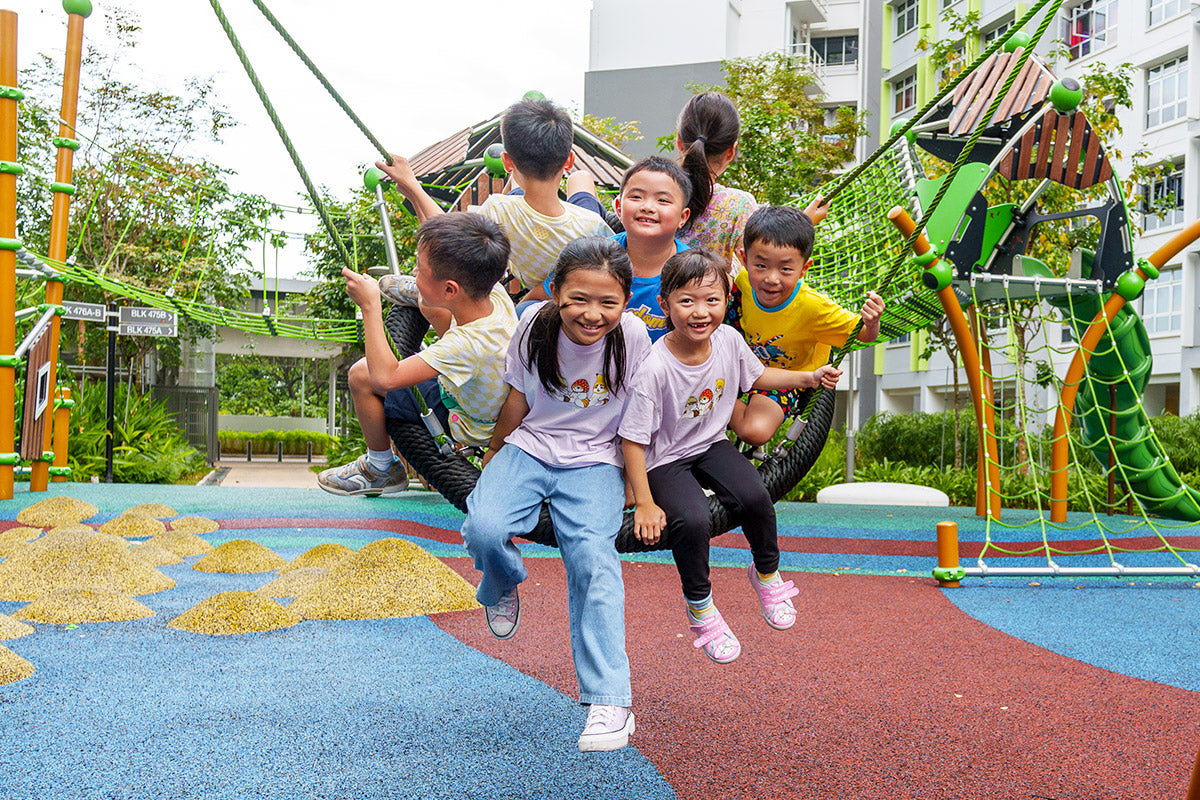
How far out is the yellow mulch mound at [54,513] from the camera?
25.0 feet

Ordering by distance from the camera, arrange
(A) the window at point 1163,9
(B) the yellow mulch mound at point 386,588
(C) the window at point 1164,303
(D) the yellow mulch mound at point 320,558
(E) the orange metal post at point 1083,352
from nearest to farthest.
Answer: (B) the yellow mulch mound at point 386,588
(D) the yellow mulch mound at point 320,558
(E) the orange metal post at point 1083,352
(A) the window at point 1163,9
(C) the window at point 1164,303

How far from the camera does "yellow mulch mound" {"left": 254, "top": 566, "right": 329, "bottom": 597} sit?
5646 mm

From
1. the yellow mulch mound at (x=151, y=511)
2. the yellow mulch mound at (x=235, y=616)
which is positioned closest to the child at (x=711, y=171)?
the yellow mulch mound at (x=235, y=616)

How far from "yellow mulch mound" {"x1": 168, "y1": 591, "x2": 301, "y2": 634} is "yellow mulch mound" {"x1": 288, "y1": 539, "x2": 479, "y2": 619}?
0.67 ft

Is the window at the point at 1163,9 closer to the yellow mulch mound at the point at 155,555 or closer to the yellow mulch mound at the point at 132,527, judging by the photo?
the yellow mulch mound at the point at 132,527

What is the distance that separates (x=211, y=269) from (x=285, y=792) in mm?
14079

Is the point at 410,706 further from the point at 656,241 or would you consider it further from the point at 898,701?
the point at 656,241

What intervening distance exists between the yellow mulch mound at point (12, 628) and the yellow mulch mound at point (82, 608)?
7.4 inches

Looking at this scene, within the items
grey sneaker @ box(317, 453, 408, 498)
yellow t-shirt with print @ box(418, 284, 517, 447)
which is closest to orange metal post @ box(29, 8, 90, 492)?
grey sneaker @ box(317, 453, 408, 498)

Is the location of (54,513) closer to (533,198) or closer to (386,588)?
(386,588)

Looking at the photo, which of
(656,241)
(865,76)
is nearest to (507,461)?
(656,241)

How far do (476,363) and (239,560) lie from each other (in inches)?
187

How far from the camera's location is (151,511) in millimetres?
8219

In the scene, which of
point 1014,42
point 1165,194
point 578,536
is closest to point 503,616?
point 578,536
